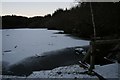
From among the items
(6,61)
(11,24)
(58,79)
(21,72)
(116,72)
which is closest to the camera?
(116,72)

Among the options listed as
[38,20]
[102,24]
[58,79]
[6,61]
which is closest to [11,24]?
[38,20]

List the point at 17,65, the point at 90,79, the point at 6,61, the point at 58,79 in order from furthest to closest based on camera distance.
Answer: the point at 6,61 → the point at 17,65 → the point at 58,79 → the point at 90,79

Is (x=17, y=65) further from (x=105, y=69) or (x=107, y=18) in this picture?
(x=107, y=18)

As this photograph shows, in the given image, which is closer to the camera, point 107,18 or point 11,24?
point 107,18

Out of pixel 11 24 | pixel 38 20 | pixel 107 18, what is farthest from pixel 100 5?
pixel 38 20

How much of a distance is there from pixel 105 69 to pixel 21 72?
30.1 feet

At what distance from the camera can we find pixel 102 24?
37.7 metres

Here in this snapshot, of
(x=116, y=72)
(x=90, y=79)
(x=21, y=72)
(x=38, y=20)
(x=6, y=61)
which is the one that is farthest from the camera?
(x=38, y=20)

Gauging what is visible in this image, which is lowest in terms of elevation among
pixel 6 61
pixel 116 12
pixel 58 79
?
pixel 6 61

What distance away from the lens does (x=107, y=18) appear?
37750mm

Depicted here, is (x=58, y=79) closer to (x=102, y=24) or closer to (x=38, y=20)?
(x=102, y=24)

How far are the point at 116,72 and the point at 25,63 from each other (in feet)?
40.7

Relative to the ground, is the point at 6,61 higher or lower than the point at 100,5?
lower

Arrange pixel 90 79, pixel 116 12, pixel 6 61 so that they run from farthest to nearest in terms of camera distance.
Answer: pixel 116 12 < pixel 6 61 < pixel 90 79
